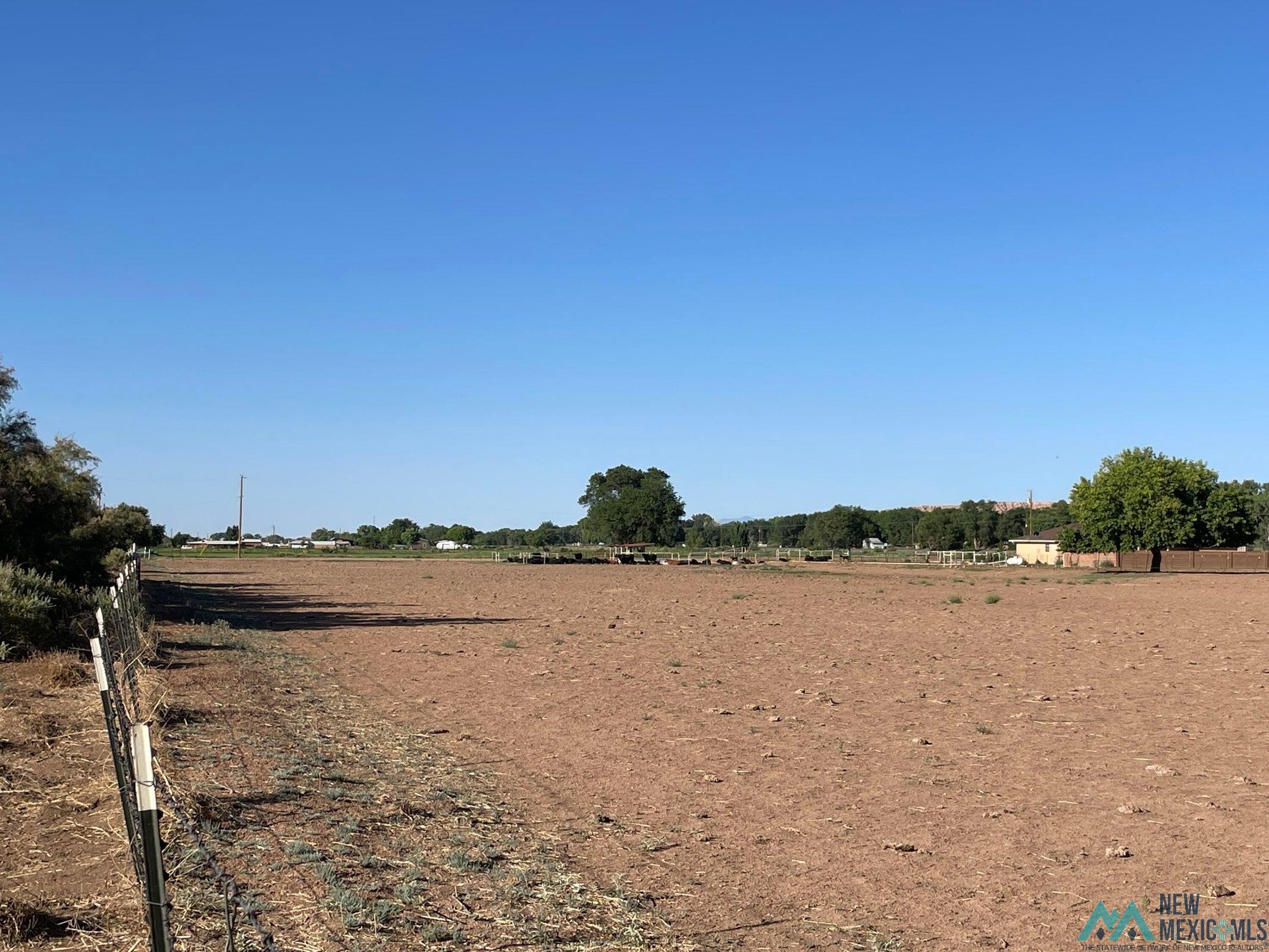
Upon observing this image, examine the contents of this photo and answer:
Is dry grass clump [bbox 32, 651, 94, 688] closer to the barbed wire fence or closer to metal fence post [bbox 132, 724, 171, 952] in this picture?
the barbed wire fence

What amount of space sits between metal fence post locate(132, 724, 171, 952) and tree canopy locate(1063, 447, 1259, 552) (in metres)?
89.9

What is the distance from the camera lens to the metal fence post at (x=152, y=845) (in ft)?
12.6

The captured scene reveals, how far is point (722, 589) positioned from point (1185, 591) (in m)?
22.4

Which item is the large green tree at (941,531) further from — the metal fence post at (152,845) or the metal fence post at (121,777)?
the metal fence post at (152,845)

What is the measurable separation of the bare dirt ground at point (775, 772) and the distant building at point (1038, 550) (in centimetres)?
8472

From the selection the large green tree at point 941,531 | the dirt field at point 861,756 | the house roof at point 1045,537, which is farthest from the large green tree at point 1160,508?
the large green tree at point 941,531

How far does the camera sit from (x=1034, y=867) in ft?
23.7

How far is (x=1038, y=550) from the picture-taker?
111m

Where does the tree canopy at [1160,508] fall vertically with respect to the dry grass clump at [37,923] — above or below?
above

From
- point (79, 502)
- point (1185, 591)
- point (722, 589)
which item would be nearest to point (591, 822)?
point (79, 502)

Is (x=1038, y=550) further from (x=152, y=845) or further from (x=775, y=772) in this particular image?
(x=152, y=845)

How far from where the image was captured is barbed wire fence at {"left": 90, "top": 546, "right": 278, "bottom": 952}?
3.90 m

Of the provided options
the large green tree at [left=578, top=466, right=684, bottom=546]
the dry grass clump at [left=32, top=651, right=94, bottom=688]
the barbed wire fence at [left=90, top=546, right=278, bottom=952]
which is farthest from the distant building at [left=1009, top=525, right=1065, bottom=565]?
the barbed wire fence at [left=90, top=546, right=278, bottom=952]

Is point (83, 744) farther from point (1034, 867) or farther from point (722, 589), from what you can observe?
point (722, 589)
